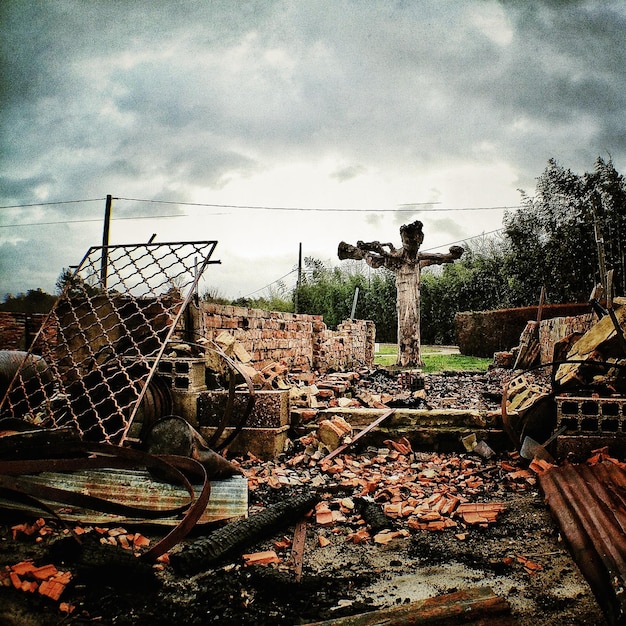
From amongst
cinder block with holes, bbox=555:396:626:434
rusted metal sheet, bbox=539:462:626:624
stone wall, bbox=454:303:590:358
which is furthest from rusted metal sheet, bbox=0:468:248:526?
stone wall, bbox=454:303:590:358

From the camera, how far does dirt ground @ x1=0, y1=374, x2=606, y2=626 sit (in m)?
1.59


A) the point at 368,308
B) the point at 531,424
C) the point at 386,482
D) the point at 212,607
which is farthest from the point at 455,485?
the point at 368,308

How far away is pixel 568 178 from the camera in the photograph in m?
12.8

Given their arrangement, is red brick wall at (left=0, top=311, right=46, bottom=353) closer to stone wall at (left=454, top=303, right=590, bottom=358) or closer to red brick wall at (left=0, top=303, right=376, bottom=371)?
red brick wall at (left=0, top=303, right=376, bottom=371)

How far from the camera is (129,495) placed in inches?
93.2

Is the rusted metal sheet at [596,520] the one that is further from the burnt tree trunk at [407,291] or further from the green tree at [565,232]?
the green tree at [565,232]

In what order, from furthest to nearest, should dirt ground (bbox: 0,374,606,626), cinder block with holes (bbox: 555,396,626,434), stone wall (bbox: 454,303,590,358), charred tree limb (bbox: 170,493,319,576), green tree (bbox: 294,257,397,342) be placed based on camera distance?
1. green tree (bbox: 294,257,397,342)
2. stone wall (bbox: 454,303,590,358)
3. cinder block with holes (bbox: 555,396,626,434)
4. charred tree limb (bbox: 170,493,319,576)
5. dirt ground (bbox: 0,374,606,626)

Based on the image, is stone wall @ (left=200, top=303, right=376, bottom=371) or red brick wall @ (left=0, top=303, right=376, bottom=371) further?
red brick wall @ (left=0, top=303, right=376, bottom=371)

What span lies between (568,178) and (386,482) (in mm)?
13307

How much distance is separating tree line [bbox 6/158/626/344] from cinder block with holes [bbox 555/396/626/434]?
5500mm

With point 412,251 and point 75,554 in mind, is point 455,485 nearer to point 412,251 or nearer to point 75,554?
point 75,554

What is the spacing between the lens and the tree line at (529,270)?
11402 millimetres

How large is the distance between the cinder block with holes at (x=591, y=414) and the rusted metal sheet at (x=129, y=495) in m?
2.49

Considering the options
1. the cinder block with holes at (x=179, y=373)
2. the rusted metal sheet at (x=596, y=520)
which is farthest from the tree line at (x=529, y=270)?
the rusted metal sheet at (x=596, y=520)
